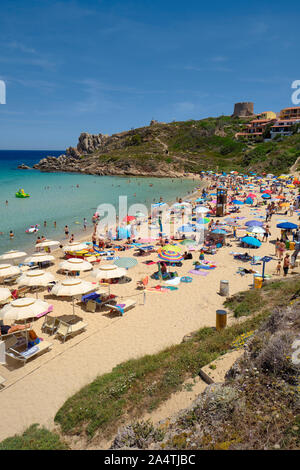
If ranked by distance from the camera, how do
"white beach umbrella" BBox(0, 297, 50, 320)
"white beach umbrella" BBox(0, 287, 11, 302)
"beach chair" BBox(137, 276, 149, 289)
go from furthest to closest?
"beach chair" BBox(137, 276, 149, 289), "white beach umbrella" BBox(0, 287, 11, 302), "white beach umbrella" BBox(0, 297, 50, 320)

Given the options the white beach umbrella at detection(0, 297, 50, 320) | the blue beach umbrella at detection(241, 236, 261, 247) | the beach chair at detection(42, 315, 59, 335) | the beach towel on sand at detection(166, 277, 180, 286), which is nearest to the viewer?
the white beach umbrella at detection(0, 297, 50, 320)

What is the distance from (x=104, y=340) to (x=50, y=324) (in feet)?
7.38

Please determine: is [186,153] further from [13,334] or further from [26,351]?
[26,351]

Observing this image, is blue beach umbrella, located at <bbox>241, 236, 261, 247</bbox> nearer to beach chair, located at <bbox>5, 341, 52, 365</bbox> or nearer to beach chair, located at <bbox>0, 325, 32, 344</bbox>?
beach chair, located at <bbox>5, 341, 52, 365</bbox>

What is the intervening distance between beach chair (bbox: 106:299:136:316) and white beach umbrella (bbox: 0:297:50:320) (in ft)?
8.44

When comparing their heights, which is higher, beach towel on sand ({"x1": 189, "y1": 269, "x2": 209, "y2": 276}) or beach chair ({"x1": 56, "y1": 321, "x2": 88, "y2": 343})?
beach towel on sand ({"x1": 189, "y1": 269, "x2": 209, "y2": 276})

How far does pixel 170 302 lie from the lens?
1103 centimetres

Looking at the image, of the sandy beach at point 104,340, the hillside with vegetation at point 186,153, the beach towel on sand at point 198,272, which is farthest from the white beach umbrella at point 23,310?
the hillside with vegetation at point 186,153

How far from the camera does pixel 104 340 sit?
877 centimetres

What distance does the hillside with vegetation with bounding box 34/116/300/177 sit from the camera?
64250mm

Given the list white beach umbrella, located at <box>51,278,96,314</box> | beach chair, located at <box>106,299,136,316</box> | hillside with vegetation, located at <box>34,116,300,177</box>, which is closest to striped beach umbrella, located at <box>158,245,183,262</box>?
beach chair, located at <box>106,299,136,316</box>

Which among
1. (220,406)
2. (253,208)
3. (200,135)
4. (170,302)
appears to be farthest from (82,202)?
(200,135)

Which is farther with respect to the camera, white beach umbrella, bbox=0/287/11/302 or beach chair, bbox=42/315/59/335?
white beach umbrella, bbox=0/287/11/302
